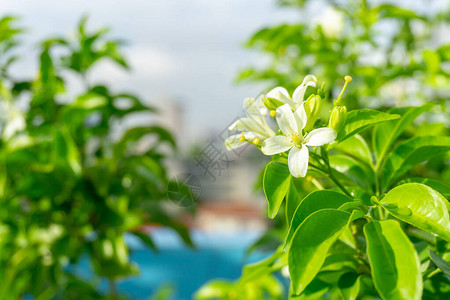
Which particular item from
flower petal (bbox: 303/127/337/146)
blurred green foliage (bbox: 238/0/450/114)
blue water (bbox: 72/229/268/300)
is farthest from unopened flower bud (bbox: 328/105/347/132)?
blue water (bbox: 72/229/268/300)

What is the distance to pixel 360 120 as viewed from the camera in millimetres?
467

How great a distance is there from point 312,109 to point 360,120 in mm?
51

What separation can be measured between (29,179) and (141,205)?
0.28 m

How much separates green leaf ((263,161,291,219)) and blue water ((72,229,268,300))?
11.0 ft

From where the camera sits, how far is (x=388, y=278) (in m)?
0.39

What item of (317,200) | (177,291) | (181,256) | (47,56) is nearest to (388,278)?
(317,200)

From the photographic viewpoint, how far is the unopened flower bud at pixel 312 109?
1.53ft

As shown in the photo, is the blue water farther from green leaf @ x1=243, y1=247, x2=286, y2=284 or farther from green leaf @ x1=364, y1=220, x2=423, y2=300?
green leaf @ x1=364, y1=220, x2=423, y2=300

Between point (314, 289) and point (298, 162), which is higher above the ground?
point (298, 162)

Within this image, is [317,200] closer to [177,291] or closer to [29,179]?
[29,179]

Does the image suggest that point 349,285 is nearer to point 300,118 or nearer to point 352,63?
point 300,118

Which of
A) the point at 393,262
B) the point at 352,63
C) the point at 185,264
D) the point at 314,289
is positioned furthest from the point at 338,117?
the point at 185,264

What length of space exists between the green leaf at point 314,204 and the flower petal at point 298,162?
4cm

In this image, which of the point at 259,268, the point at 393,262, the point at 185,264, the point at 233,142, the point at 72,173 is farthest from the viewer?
the point at 185,264
